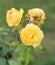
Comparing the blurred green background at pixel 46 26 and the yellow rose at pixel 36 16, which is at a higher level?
the yellow rose at pixel 36 16

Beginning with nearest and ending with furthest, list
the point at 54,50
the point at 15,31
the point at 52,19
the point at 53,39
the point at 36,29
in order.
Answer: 1. the point at 36,29
2. the point at 15,31
3. the point at 54,50
4. the point at 53,39
5. the point at 52,19

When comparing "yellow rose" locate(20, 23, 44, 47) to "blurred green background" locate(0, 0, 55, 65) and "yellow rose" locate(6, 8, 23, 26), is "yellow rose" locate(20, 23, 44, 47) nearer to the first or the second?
"yellow rose" locate(6, 8, 23, 26)

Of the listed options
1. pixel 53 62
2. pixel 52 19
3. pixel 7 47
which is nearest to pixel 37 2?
pixel 52 19

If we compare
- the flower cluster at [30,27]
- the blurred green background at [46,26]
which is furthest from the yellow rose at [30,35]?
the blurred green background at [46,26]

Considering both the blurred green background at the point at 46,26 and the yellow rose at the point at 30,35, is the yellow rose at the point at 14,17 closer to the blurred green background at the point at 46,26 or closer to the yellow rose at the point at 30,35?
the yellow rose at the point at 30,35

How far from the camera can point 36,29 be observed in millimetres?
1499

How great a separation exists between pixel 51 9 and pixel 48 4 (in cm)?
28

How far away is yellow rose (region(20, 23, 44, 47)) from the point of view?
1.49 metres

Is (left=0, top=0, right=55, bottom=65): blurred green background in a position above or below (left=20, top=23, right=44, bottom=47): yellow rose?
below

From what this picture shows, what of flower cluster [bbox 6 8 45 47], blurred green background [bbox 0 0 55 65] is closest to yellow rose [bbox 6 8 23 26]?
flower cluster [bbox 6 8 45 47]

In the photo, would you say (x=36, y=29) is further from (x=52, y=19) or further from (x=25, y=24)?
(x=52, y=19)

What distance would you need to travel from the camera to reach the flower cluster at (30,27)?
149 centimetres

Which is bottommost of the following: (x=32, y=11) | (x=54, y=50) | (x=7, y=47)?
(x=54, y=50)

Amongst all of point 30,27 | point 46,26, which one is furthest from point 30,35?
point 46,26
